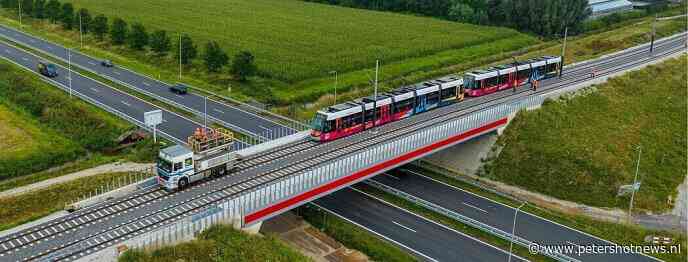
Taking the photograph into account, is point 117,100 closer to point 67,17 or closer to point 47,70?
point 47,70

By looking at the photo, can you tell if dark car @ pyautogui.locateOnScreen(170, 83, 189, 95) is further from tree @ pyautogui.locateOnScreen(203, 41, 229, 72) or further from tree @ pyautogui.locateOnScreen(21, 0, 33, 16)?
tree @ pyautogui.locateOnScreen(21, 0, 33, 16)

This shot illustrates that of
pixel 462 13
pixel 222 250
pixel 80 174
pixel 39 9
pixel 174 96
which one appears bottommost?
pixel 80 174

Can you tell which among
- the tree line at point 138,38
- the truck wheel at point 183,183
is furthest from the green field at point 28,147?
the tree line at point 138,38

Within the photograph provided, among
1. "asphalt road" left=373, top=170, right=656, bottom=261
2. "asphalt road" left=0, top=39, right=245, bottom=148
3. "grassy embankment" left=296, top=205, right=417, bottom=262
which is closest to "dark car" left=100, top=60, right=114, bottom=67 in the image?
"asphalt road" left=0, top=39, right=245, bottom=148

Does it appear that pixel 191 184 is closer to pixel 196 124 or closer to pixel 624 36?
pixel 196 124

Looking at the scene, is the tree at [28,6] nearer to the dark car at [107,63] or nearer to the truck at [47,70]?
the dark car at [107,63]

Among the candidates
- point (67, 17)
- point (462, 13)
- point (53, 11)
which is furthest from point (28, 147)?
point (462, 13)

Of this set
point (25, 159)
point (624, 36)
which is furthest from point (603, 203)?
point (624, 36)
